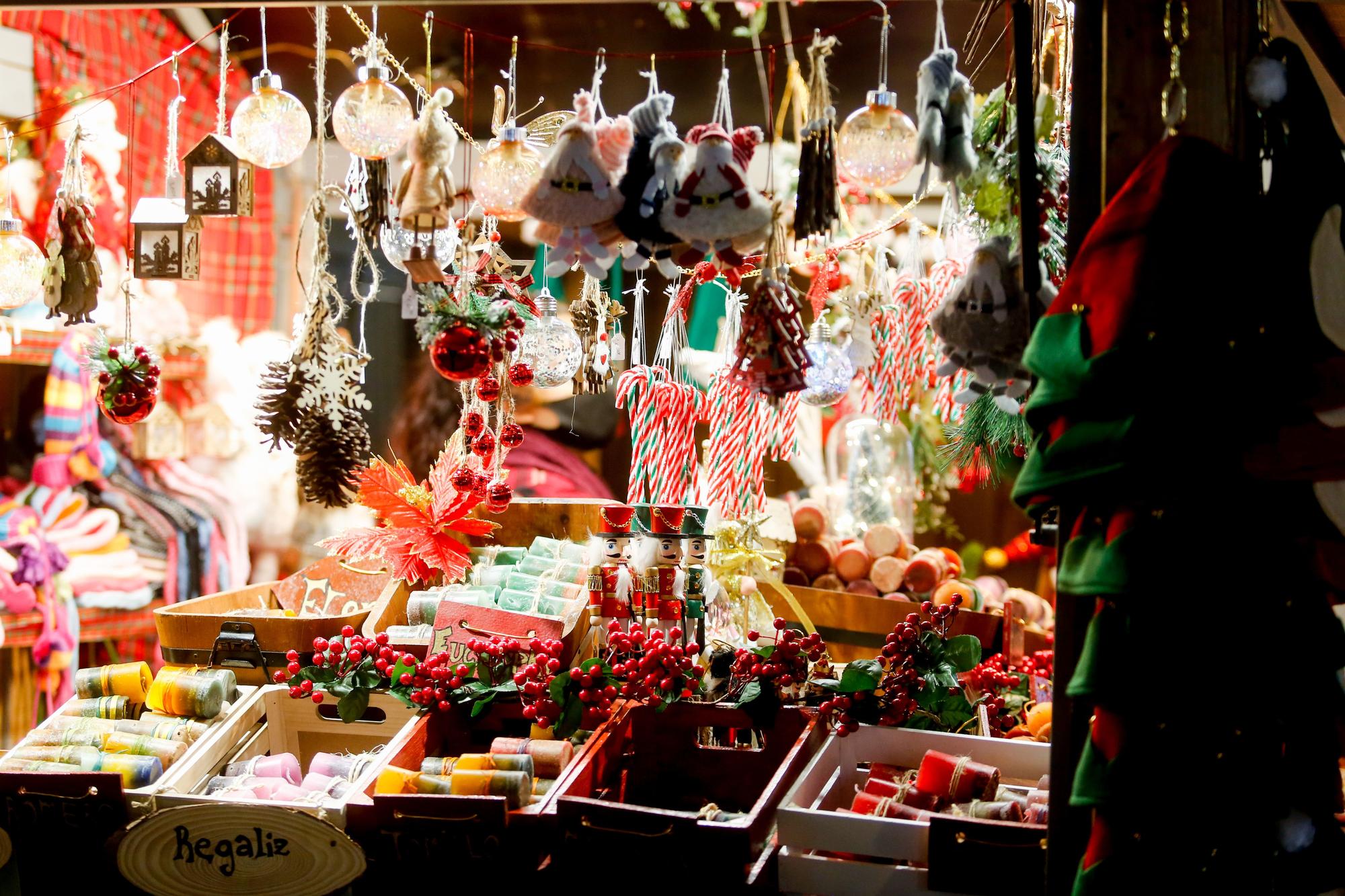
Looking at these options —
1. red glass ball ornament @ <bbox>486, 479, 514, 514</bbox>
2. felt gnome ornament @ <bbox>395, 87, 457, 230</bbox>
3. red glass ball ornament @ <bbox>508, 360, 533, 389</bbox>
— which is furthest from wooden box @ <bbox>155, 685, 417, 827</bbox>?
felt gnome ornament @ <bbox>395, 87, 457, 230</bbox>

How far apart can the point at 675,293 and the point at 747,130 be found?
1.09 meters

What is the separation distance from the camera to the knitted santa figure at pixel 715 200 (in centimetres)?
166

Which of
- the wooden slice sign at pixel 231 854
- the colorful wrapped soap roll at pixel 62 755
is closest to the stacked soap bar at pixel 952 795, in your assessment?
the wooden slice sign at pixel 231 854

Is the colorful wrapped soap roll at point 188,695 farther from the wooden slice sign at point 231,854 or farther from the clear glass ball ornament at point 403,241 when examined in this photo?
the clear glass ball ornament at point 403,241

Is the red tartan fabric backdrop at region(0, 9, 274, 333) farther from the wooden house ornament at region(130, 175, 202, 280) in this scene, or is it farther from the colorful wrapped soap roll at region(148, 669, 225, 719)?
the colorful wrapped soap roll at region(148, 669, 225, 719)

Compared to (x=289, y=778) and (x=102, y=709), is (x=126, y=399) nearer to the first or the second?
(x=102, y=709)

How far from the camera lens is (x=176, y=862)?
2.01m

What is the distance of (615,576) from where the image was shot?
8.55 ft

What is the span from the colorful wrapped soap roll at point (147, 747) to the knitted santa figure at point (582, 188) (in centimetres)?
132

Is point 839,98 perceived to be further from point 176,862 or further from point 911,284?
point 176,862

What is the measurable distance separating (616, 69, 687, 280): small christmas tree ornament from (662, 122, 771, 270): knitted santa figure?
0.03 m

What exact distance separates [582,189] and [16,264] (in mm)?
1528

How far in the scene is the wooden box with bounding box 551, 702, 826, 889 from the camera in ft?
6.14

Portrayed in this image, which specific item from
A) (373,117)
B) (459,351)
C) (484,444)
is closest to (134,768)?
(484,444)
